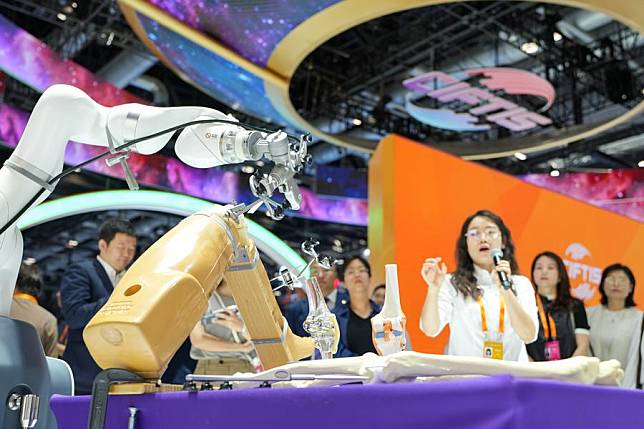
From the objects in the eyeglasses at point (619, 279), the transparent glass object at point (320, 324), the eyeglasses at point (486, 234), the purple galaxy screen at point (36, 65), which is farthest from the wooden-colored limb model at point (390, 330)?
the purple galaxy screen at point (36, 65)

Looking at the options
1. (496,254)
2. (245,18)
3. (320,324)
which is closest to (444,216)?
(245,18)

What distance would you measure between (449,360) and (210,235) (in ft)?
1.60

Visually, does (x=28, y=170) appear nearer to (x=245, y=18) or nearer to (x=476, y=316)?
(x=476, y=316)

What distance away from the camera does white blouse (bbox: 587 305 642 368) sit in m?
3.99

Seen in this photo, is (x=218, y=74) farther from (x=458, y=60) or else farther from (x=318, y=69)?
(x=458, y=60)

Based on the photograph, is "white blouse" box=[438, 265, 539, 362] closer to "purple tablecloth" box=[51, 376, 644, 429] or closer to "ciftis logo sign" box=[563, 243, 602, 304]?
"purple tablecloth" box=[51, 376, 644, 429]

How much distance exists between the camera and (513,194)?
18.0 ft

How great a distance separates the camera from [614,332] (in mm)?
4023

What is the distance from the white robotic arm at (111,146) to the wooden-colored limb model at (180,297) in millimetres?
110

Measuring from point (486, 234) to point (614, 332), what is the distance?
2195mm

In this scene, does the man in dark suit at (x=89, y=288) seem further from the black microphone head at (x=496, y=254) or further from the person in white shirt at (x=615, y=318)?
the person in white shirt at (x=615, y=318)

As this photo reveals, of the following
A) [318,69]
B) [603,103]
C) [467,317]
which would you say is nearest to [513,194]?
[467,317]

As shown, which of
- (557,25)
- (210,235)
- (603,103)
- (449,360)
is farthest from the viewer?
(603,103)

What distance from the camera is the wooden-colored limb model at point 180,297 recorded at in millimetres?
913
